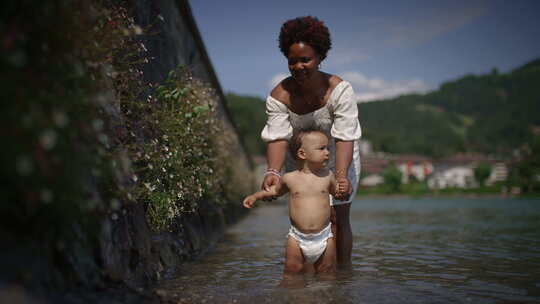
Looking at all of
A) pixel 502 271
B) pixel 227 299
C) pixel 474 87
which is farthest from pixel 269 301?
pixel 474 87

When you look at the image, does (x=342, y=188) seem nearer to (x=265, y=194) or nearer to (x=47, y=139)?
(x=265, y=194)

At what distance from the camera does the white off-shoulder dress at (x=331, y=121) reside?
11.7ft

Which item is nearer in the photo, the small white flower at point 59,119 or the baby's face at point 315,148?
the small white flower at point 59,119

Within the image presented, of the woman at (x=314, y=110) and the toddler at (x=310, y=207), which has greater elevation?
the woman at (x=314, y=110)

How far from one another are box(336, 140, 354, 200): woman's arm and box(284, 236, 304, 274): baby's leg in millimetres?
484

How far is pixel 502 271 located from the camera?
3588 mm

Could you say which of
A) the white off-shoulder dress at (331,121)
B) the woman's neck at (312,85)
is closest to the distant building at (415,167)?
the white off-shoulder dress at (331,121)

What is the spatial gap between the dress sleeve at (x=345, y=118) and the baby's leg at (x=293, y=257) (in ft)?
2.96

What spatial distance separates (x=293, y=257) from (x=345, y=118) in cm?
115

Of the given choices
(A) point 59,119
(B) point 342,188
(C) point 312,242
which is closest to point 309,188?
(B) point 342,188

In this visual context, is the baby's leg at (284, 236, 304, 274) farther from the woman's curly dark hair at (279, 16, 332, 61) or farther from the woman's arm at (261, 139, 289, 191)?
the woman's curly dark hair at (279, 16, 332, 61)

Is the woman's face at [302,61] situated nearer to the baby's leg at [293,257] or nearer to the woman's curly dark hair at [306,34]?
the woman's curly dark hair at [306,34]

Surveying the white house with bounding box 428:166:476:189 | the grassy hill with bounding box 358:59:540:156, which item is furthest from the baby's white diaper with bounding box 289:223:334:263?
the grassy hill with bounding box 358:59:540:156

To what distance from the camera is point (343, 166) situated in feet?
11.4
